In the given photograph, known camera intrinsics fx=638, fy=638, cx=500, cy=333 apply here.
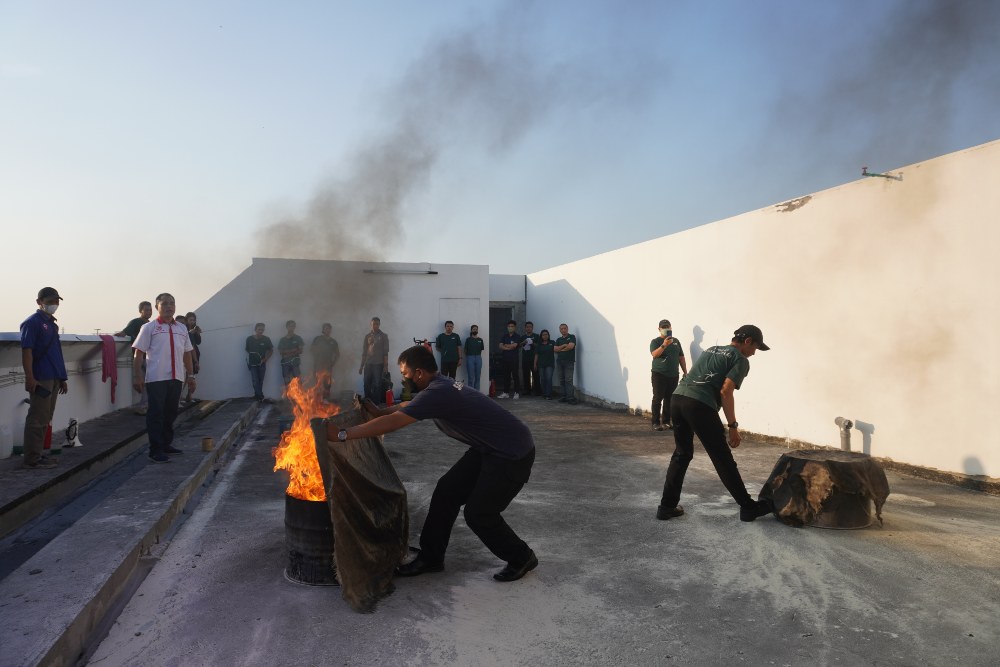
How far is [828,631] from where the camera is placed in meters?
3.40

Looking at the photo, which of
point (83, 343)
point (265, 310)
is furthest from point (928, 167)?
point (265, 310)

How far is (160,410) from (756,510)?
6.29m

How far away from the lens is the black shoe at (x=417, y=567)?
4.18 meters

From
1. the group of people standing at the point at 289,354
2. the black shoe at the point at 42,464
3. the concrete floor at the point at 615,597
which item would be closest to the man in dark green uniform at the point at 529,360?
the group of people standing at the point at 289,354

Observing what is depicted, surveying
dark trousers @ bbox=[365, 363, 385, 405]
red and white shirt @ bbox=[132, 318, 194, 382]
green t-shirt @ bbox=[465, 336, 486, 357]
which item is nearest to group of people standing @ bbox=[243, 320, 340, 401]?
dark trousers @ bbox=[365, 363, 385, 405]

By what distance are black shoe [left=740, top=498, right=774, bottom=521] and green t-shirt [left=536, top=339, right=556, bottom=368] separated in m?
10.6

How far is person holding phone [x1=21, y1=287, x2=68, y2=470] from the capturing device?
6699mm

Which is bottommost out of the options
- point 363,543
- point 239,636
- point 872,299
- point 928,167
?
point 239,636

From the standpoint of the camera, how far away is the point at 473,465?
429cm

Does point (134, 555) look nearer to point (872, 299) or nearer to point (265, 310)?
point (872, 299)

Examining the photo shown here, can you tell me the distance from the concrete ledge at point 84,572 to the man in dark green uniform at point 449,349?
9099 millimetres

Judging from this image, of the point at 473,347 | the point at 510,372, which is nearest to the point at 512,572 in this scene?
the point at 473,347

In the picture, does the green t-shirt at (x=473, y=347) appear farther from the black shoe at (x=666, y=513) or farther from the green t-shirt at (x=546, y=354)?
the black shoe at (x=666, y=513)

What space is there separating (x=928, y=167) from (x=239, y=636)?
7939mm
